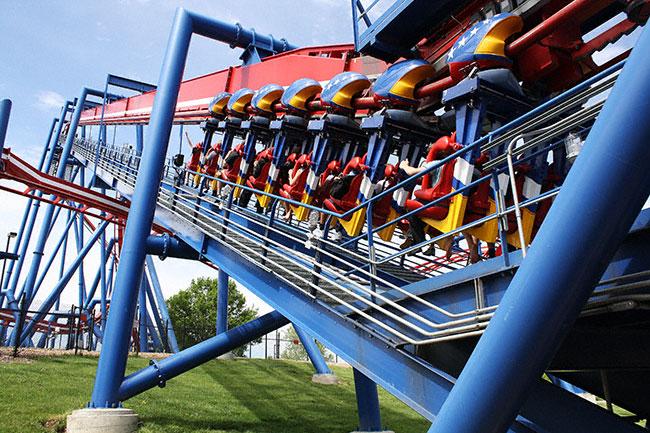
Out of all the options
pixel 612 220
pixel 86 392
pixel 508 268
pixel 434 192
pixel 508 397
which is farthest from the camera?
pixel 86 392

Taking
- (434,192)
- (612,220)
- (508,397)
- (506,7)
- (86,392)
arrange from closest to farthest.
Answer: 1. (612,220)
2. (508,397)
3. (434,192)
4. (506,7)
5. (86,392)

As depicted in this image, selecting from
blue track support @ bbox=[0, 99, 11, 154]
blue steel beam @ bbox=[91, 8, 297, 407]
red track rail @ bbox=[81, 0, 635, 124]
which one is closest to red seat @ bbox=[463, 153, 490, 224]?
red track rail @ bbox=[81, 0, 635, 124]

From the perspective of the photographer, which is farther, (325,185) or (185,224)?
(325,185)

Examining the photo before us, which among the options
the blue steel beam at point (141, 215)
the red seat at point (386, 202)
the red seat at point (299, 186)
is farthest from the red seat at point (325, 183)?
the blue steel beam at point (141, 215)

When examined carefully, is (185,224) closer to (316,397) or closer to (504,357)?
(316,397)

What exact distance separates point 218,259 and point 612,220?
5416 mm

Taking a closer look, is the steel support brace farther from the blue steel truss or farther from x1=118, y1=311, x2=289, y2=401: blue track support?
x1=118, y1=311, x2=289, y2=401: blue track support

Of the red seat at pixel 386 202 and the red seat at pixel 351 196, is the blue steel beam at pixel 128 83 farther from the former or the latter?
the red seat at pixel 386 202

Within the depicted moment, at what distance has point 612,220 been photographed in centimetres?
170

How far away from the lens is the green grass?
268 inches

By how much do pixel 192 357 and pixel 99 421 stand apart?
1.36 m

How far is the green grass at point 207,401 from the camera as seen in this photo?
6.82 metres

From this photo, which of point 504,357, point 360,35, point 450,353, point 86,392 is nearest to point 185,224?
point 86,392

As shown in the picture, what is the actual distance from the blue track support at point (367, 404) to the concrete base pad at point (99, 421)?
123 inches
